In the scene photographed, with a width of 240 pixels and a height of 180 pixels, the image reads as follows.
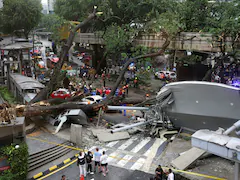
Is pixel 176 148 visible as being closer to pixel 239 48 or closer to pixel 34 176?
pixel 34 176

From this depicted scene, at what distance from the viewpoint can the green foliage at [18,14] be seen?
39156mm

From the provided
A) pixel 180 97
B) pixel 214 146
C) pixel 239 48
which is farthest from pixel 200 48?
pixel 214 146

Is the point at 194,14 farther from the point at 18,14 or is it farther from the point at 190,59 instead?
the point at 18,14

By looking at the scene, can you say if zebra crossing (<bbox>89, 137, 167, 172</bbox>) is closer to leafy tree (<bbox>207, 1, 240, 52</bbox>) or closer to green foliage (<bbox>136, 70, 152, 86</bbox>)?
leafy tree (<bbox>207, 1, 240, 52</bbox>)

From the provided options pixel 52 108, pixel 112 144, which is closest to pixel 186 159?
pixel 112 144

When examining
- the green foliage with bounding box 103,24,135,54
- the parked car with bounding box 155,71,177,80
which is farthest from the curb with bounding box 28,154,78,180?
the parked car with bounding box 155,71,177,80

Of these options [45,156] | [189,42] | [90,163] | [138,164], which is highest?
[189,42]

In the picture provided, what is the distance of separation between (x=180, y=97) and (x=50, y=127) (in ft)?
31.2

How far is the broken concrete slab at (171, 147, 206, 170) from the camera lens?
13.3m

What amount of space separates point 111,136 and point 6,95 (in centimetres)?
1510

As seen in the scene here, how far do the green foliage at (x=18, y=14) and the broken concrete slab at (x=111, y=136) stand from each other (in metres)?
29.4

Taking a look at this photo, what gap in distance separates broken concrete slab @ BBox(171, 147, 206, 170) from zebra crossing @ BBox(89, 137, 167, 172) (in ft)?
4.87

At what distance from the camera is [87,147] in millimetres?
16328

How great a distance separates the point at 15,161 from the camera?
11.9 metres
